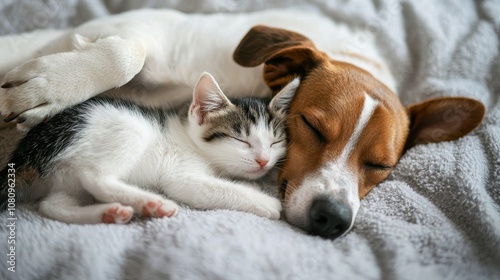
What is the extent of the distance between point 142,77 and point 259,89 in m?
0.55

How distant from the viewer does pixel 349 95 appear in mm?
1708

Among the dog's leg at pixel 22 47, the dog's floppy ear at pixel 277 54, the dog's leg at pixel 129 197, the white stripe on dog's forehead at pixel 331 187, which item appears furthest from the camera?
the dog's leg at pixel 22 47

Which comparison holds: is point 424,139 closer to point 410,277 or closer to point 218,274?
point 410,277

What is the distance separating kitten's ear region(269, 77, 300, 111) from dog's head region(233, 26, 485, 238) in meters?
0.03

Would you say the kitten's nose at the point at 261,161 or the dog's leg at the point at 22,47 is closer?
the kitten's nose at the point at 261,161

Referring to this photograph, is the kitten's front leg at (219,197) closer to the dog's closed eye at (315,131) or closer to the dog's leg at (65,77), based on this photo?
the dog's closed eye at (315,131)

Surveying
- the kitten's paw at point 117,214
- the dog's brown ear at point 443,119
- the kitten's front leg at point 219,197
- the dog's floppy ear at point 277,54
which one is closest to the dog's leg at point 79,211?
the kitten's paw at point 117,214

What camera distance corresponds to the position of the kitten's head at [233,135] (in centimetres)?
165

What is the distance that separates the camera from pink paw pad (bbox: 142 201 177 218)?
1.39 meters

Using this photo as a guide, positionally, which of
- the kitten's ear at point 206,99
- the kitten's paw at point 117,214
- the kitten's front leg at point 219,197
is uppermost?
the kitten's ear at point 206,99

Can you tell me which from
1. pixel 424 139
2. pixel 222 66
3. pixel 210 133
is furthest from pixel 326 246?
pixel 222 66

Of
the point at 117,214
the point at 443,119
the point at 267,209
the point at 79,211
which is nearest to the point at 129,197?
the point at 117,214

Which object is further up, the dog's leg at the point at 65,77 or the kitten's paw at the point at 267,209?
the dog's leg at the point at 65,77

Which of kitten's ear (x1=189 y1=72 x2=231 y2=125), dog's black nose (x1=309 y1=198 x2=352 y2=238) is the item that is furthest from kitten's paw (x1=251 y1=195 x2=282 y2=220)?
kitten's ear (x1=189 y1=72 x2=231 y2=125)
